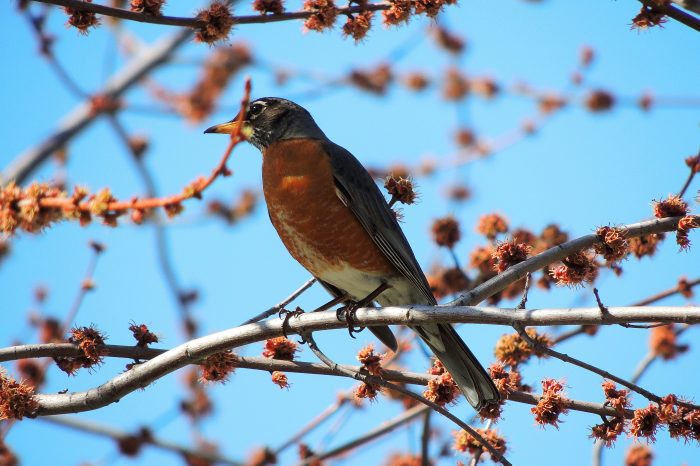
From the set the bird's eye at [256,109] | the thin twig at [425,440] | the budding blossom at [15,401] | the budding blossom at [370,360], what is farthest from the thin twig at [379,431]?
the bird's eye at [256,109]

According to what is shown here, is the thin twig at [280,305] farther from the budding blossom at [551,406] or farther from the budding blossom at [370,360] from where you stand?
the budding blossom at [551,406]

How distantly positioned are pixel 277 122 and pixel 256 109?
243 millimetres

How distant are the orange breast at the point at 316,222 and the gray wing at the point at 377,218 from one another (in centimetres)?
4

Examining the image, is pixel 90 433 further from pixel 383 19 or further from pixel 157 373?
pixel 383 19

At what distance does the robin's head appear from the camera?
515 cm

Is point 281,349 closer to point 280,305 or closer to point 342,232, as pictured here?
point 280,305

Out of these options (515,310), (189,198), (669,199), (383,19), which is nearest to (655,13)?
→ (669,199)

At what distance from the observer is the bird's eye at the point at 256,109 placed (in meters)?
5.41

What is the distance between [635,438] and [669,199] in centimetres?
90

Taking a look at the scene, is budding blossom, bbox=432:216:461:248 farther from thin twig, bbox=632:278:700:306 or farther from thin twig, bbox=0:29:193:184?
thin twig, bbox=0:29:193:184

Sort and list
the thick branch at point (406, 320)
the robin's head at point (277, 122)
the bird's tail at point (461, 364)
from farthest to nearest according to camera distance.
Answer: the robin's head at point (277, 122), the bird's tail at point (461, 364), the thick branch at point (406, 320)

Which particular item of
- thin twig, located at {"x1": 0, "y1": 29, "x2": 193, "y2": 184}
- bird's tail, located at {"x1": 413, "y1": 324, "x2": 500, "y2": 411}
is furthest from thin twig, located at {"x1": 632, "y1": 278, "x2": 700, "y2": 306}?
thin twig, located at {"x1": 0, "y1": 29, "x2": 193, "y2": 184}

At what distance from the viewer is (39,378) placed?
181 inches

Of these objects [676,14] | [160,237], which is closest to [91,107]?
[160,237]
